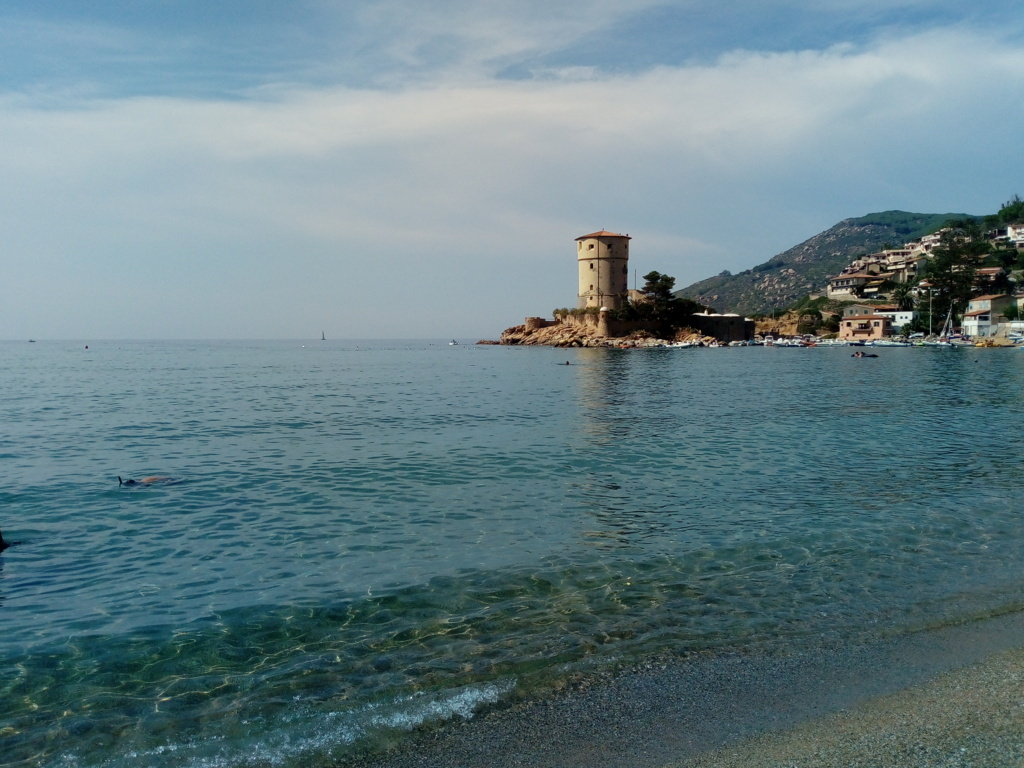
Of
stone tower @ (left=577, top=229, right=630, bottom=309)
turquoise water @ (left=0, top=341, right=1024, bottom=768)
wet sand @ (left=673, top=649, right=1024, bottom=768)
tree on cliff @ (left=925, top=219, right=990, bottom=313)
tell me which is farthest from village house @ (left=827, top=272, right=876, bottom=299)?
wet sand @ (left=673, top=649, right=1024, bottom=768)

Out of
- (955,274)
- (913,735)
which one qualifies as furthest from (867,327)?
(913,735)

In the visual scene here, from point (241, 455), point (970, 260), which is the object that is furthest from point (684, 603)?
point (970, 260)

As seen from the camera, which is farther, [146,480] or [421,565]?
[146,480]

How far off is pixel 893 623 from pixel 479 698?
13.8 ft

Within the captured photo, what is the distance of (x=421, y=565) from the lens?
8758 mm

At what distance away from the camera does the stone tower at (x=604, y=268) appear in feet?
322

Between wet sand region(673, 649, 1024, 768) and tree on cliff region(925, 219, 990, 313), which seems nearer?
wet sand region(673, 649, 1024, 768)

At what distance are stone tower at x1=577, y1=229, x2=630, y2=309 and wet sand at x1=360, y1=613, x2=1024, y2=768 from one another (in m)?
94.6

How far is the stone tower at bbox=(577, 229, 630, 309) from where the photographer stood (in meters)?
98.2

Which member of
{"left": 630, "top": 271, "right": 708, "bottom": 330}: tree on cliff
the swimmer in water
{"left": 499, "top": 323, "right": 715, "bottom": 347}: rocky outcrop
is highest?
{"left": 630, "top": 271, "right": 708, "bottom": 330}: tree on cliff

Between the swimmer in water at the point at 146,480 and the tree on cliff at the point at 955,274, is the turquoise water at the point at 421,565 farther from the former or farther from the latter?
the tree on cliff at the point at 955,274

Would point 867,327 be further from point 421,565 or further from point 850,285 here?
point 421,565

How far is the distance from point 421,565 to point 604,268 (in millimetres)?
92980

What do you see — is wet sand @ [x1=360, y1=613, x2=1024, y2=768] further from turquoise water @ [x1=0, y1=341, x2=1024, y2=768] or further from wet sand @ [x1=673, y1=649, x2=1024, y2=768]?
turquoise water @ [x1=0, y1=341, x2=1024, y2=768]
